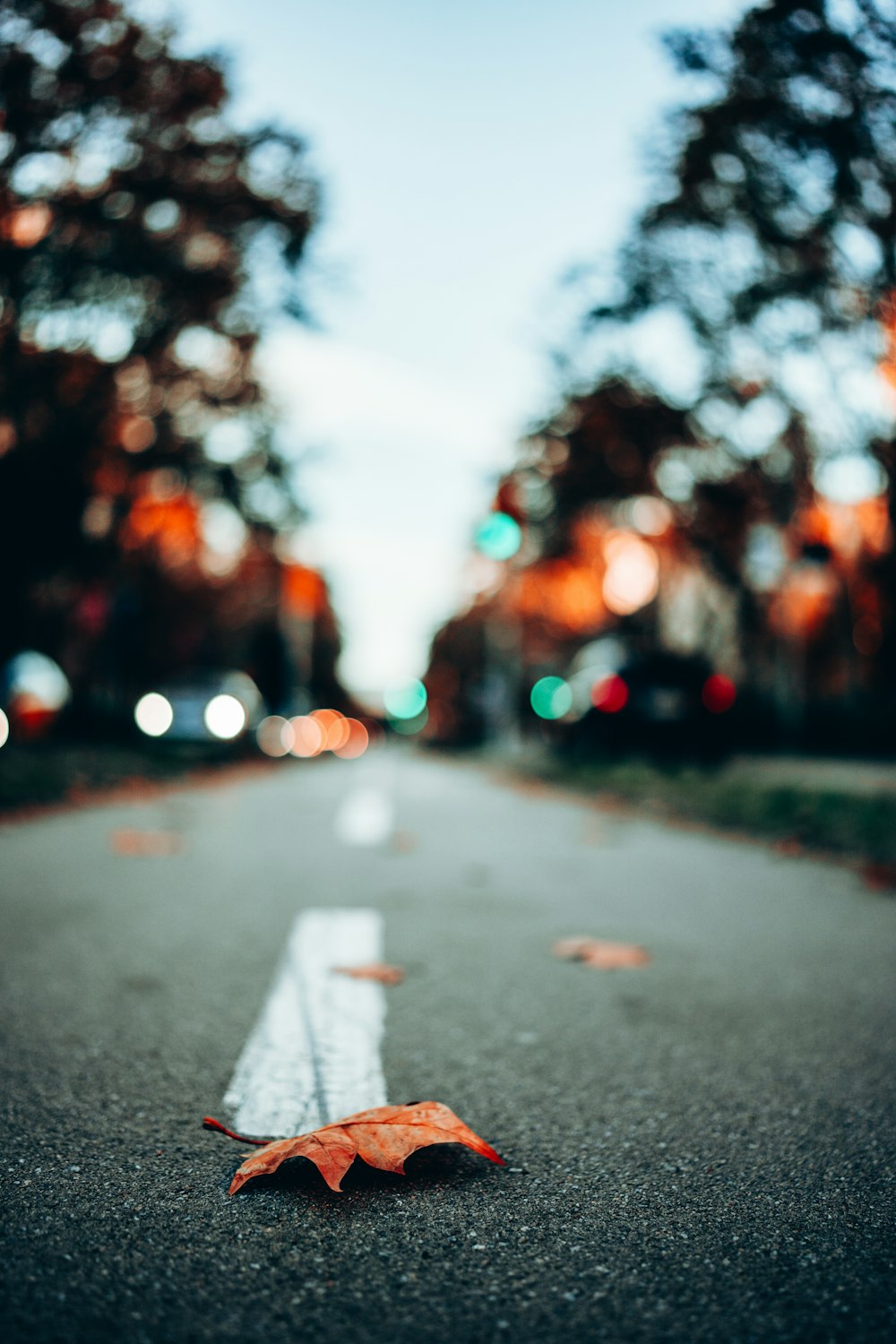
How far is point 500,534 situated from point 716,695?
9.22 m

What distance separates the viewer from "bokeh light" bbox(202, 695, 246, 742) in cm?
2112

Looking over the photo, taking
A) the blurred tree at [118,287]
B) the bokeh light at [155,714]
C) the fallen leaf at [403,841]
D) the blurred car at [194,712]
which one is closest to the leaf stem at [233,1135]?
the fallen leaf at [403,841]

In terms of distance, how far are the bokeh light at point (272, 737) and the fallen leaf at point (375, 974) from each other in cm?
2405

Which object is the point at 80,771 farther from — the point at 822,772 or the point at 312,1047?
the point at 312,1047

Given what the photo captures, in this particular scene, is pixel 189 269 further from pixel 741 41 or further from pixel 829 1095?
pixel 829 1095

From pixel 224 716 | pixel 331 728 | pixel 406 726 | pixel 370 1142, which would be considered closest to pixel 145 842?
pixel 370 1142

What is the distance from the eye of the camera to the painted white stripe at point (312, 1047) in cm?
240

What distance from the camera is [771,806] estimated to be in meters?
8.47

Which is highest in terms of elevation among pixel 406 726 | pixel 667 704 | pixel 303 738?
pixel 667 704

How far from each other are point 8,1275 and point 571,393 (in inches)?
773

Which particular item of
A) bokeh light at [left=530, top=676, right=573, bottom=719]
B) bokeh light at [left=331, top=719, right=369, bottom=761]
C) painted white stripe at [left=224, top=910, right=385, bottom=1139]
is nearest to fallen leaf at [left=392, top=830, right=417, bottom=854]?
painted white stripe at [left=224, top=910, right=385, bottom=1139]

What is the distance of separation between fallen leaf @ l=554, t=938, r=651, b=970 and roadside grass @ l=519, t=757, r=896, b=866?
297cm

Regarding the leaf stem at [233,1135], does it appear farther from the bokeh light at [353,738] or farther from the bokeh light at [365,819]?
the bokeh light at [353,738]

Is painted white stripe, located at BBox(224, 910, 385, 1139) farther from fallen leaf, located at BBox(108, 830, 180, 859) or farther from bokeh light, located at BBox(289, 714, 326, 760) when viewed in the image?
bokeh light, located at BBox(289, 714, 326, 760)
